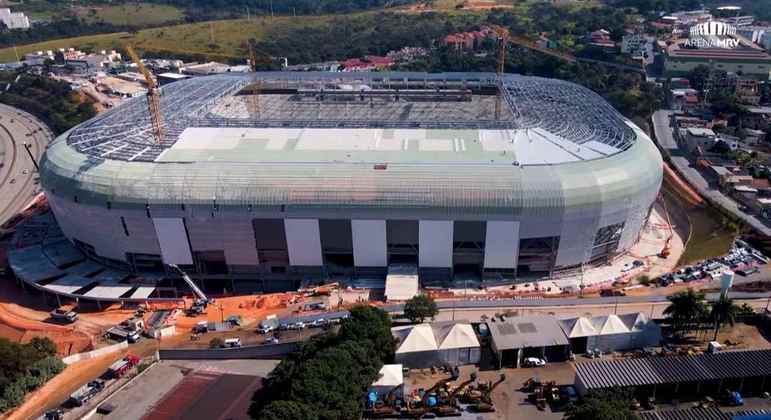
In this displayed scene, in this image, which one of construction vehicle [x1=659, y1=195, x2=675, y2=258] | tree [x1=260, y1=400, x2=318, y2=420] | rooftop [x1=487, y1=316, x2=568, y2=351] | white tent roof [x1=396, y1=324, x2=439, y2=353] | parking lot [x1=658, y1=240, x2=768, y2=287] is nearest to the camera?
tree [x1=260, y1=400, x2=318, y2=420]

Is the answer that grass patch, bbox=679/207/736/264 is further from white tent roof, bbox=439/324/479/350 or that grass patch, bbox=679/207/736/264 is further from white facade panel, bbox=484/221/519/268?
white tent roof, bbox=439/324/479/350

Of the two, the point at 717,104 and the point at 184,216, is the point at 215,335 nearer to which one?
the point at 184,216

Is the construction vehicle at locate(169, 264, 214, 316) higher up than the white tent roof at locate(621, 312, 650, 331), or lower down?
lower down

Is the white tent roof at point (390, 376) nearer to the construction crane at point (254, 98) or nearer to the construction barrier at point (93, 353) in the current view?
the construction barrier at point (93, 353)

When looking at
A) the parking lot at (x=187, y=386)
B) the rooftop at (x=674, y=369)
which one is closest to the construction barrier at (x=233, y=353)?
the parking lot at (x=187, y=386)

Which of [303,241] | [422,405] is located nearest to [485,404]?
[422,405]

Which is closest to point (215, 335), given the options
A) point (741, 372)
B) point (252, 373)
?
point (252, 373)

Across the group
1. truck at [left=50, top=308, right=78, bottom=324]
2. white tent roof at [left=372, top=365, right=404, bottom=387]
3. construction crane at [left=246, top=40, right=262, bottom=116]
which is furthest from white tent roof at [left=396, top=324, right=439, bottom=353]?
construction crane at [left=246, top=40, right=262, bottom=116]
